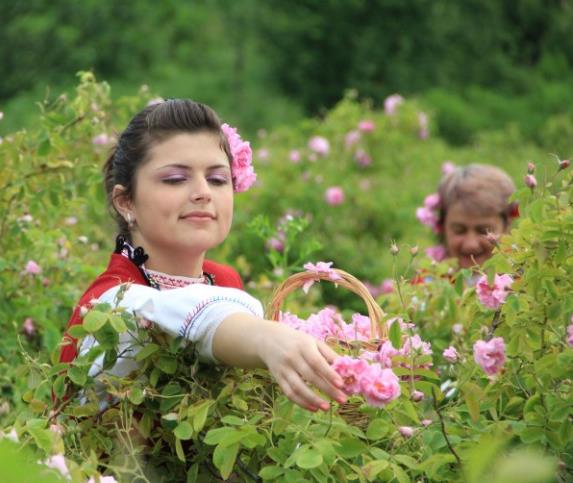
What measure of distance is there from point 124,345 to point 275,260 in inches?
62.3

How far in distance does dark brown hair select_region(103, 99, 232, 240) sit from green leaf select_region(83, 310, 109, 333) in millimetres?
663

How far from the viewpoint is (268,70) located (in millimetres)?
21812

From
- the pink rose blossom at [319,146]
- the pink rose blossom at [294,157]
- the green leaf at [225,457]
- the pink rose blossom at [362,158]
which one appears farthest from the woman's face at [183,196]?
the pink rose blossom at [362,158]

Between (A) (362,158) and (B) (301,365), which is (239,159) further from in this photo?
(A) (362,158)

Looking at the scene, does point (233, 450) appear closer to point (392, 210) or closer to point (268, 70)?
point (392, 210)

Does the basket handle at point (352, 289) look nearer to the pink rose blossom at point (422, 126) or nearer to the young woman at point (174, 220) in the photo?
the young woman at point (174, 220)

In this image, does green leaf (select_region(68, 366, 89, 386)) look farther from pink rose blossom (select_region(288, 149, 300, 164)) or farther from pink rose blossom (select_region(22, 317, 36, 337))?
pink rose blossom (select_region(288, 149, 300, 164))

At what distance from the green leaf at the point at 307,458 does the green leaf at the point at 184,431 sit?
0.23 metres

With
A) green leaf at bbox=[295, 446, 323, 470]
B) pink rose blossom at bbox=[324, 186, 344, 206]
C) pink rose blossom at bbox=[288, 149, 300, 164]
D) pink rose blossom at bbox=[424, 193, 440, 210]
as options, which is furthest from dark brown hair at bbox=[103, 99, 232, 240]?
pink rose blossom at bbox=[288, 149, 300, 164]

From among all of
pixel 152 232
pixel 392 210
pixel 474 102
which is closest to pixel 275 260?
pixel 152 232

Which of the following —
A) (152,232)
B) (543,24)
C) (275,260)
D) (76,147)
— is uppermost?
(543,24)

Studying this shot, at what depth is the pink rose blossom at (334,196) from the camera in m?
7.73

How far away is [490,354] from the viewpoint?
2.22 meters

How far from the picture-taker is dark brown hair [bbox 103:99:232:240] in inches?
109
